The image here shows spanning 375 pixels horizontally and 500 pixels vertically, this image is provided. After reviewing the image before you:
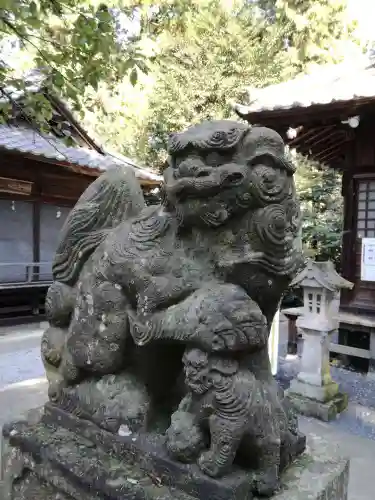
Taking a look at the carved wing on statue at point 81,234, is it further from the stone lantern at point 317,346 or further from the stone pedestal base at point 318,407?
the stone pedestal base at point 318,407

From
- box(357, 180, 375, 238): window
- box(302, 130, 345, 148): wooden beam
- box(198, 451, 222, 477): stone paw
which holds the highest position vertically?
box(302, 130, 345, 148): wooden beam

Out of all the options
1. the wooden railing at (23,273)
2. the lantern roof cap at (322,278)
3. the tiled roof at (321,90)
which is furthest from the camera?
the wooden railing at (23,273)

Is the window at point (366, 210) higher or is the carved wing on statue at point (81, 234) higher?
the window at point (366, 210)

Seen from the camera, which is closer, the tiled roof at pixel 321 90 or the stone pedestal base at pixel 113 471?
the stone pedestal base at pixel 113 471

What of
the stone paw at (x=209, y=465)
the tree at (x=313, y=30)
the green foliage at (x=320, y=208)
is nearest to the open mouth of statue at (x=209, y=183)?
the stone paw at (x=209, y=465)

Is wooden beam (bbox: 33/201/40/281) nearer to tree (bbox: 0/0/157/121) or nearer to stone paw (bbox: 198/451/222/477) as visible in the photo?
tree (bbox: 0/0/157/121)

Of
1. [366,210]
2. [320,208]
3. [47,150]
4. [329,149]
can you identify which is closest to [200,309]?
[366,210]

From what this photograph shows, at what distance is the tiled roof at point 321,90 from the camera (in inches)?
188

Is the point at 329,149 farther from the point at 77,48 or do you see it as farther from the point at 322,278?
the point at 77,48

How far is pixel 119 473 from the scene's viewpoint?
1.50 meters

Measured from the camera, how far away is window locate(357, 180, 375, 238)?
5.79 m

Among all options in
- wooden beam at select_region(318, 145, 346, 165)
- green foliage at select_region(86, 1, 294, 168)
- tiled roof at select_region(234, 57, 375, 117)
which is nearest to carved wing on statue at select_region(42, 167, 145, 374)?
tiled roof at select_region(234, 57, 375, 117)

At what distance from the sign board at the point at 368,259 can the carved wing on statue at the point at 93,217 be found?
14.3ft

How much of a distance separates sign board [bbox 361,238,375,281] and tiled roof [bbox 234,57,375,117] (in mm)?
1783
